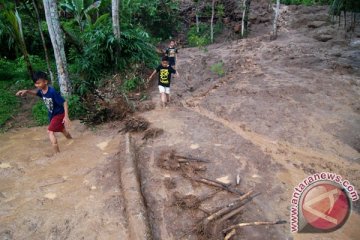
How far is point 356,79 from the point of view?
27.7 ft

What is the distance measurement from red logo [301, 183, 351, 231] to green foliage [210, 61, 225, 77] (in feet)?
19.3

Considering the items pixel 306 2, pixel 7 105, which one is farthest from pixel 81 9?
pixel 306 2

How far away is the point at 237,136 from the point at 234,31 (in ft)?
38.6

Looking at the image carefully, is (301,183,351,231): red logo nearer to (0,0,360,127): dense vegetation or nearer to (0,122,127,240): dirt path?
(0,122,127,240): dirt path

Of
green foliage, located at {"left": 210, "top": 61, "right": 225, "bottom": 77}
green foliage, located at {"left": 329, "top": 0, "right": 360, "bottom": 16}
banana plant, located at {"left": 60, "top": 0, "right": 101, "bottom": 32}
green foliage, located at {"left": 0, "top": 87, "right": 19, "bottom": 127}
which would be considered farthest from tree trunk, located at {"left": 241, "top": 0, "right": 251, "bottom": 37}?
green foliage, located at {"left": 0, "top": 87, "right": 19, "bottom": 127}

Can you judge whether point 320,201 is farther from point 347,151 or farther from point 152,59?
point 152,59

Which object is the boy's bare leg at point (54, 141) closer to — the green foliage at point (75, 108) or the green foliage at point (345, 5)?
the green foliage at point (75, 108)

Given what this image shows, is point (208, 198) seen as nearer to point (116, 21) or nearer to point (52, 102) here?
point (52, 102)

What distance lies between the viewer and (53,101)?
16.3 feet

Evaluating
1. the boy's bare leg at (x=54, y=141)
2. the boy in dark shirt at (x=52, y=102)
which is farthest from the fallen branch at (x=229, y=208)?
the boy's bare leg at (x=54, y=141)

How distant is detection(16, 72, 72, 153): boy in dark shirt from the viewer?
4.75m

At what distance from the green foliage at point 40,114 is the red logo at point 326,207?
588cm

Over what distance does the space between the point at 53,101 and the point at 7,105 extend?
3701 mm

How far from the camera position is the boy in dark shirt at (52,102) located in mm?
4750
